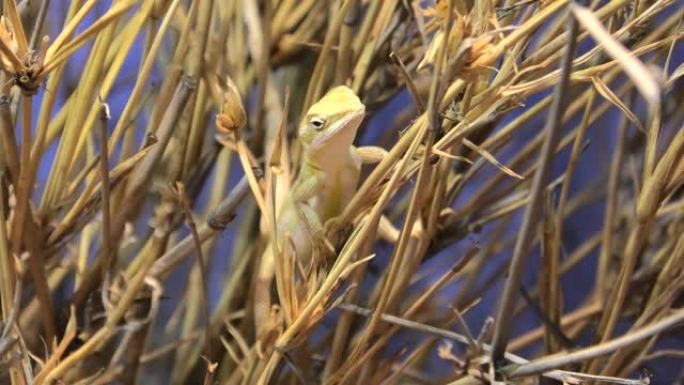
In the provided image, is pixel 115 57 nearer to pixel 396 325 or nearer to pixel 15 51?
pixel 15 51

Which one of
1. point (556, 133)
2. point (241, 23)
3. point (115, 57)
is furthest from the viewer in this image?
point (241, 23)

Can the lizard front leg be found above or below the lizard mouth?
below

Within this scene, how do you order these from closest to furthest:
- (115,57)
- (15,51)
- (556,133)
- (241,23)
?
(556,133)
(15,51)
(115,57)
(241,23)

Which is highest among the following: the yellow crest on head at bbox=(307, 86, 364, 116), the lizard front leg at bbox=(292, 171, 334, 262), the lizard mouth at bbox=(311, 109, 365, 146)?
the yellow crest on head at bbox=(307, 86, 364, 116)

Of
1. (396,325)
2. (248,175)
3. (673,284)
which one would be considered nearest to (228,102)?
(248,175)

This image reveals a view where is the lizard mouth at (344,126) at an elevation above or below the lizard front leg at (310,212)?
above

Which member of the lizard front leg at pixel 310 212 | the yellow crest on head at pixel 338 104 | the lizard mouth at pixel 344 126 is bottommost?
the lizard front leg at pixel 310 212
